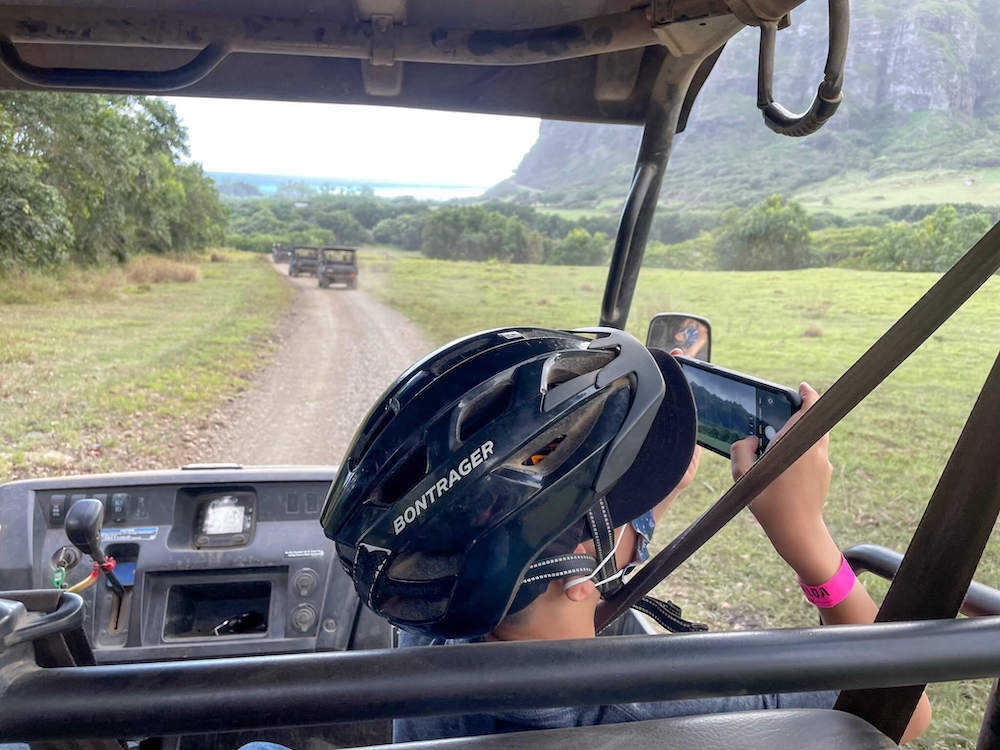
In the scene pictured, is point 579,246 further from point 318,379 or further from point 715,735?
point 318,379

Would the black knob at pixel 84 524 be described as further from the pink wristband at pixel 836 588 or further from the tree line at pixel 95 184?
the tree line at pixel 95 184

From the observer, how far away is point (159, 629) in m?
2.21

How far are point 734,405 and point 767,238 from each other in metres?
4.49

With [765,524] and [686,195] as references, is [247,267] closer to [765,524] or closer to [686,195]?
[686,195]

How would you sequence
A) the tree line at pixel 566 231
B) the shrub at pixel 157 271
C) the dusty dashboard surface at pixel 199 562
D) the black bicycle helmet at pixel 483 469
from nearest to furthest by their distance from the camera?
1. the black bicycle helmet at pixel 483 469
2. the dusty dashboard surface at pixel 199 562
3. the tree line at pixel 566 231
4. the shrub at pixel 157 271

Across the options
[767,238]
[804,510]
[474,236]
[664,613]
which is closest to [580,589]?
[804,510]

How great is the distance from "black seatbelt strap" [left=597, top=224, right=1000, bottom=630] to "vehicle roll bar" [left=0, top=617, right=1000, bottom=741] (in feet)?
0.40

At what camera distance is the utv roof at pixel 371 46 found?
1381 mm

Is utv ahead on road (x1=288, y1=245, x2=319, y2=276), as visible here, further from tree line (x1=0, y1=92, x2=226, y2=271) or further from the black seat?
the black seat

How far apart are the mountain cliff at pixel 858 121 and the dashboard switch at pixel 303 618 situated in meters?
1.60

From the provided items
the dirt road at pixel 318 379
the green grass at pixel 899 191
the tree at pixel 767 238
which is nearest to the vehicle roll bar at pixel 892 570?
the green grass at pixel 899 191

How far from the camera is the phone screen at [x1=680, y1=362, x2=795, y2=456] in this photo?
3.51ft

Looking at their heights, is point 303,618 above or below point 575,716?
below

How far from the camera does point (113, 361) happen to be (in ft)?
24.0
